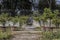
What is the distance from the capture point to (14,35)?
800cm

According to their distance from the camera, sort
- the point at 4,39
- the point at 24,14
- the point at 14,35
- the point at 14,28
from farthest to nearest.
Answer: the point at 24,14 < the point at 14,28 < the point at 14,35 < the point at 4,39

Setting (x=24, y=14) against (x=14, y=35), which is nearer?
(x=14, y=35)

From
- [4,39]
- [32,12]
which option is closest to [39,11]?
[32,12]

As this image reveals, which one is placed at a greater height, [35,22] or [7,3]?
[7,3]

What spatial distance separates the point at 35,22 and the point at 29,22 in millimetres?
310

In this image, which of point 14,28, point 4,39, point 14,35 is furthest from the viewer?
point 14,28

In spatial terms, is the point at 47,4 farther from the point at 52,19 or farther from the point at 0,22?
the point at 0,22

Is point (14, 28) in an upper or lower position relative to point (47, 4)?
lower

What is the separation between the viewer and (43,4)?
12047mm

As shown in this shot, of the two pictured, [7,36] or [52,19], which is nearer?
[7,36]

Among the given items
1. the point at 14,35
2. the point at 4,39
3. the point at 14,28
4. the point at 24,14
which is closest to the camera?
the point at 4,39

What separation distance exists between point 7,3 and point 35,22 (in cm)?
263

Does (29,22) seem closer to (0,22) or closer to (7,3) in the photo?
(0,22)

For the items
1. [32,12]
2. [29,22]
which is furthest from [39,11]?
[29,22]
